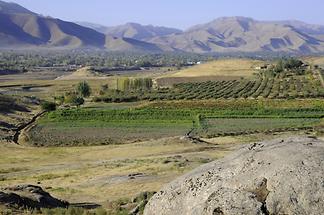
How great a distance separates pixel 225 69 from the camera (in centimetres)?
14688

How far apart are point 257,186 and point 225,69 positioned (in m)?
138

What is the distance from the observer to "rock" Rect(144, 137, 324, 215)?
33.0 ft

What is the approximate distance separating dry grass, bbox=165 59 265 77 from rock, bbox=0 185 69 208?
11715 cm

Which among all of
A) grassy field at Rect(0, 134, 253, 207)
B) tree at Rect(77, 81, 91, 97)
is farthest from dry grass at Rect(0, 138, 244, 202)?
tree at Rect(77, 81, 91, 97)

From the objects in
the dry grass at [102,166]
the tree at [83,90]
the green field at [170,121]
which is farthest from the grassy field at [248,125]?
the tree at [83,90]

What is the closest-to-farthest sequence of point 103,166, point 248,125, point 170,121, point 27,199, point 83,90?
point 27,199
point 103,166
point 248,125
point 170,121
point 83,90

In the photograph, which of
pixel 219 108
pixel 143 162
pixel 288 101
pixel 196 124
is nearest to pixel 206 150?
pixel 143 162

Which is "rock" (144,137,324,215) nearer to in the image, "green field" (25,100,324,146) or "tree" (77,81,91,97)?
"green field" (25,100,324,146)

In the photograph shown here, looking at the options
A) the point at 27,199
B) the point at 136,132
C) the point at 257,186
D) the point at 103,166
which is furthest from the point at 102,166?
the point at 257,186

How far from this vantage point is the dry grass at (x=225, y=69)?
13951 cm

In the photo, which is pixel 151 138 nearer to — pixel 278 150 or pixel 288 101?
pixel 288 101

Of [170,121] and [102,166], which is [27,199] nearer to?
[102,166]

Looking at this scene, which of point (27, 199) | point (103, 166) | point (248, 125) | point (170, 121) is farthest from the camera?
point (170, 121)

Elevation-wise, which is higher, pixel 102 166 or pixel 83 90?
pixel 102 166
